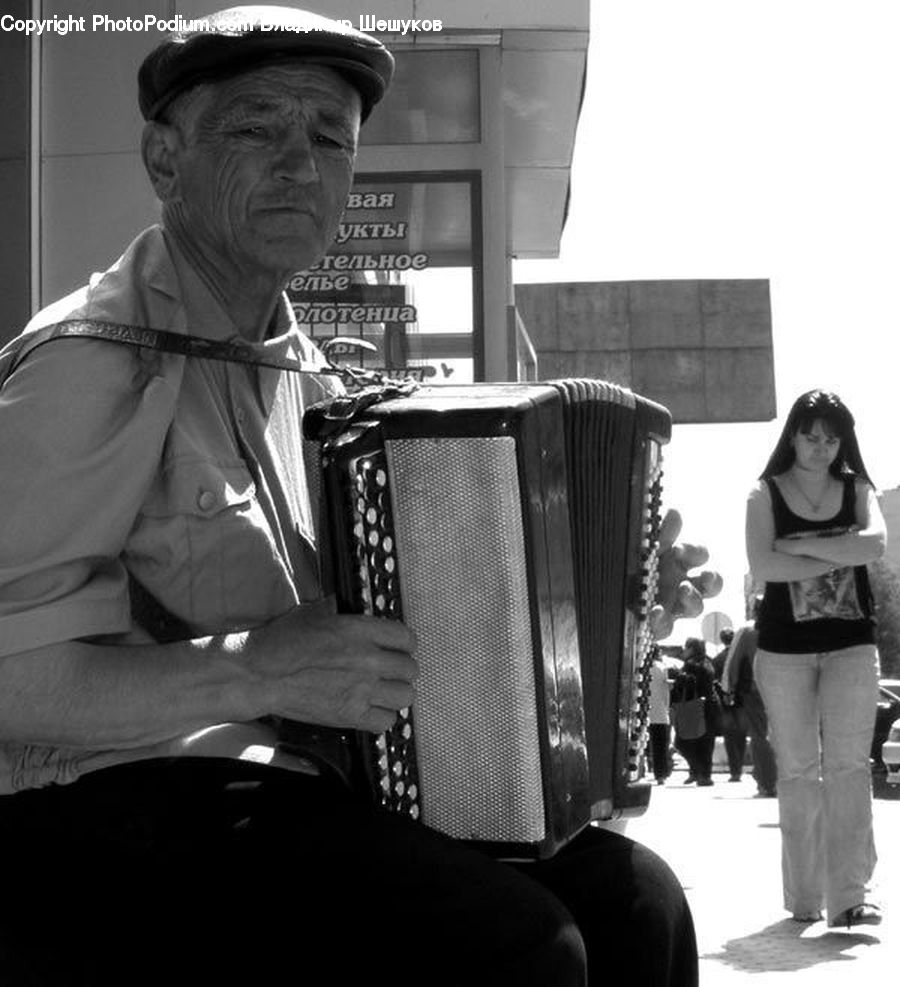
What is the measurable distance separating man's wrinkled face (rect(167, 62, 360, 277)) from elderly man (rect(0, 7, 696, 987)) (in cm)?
13

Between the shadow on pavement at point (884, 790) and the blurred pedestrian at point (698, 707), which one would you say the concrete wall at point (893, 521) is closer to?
the blurred pedestrian at point (698, 707)

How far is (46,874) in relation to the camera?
6.59 feet

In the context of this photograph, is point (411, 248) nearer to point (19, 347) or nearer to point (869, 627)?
point (869, 627)

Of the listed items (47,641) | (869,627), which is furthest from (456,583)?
(869,627)

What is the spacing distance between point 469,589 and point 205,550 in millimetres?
288

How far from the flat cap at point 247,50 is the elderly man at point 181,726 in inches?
→ 10.6

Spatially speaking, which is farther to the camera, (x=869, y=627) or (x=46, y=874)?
(x=869, y=627)

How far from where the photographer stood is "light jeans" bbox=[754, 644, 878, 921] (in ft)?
21.0

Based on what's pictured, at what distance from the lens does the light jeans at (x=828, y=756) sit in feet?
21.0

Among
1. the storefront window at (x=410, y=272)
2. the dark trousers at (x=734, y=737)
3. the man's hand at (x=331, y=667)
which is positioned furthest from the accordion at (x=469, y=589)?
the dark trousers at (x=734, y=737)

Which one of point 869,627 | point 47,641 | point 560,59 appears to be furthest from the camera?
point 560,59

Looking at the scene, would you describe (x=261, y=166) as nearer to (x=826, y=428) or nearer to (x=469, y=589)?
(x=469, y=589)

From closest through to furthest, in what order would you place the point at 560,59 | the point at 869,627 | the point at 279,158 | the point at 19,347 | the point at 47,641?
1. the point at 47,641
2. the point at 19,347
3. the point at 279,158
4. the point at 869,627
5. the point at 560,59

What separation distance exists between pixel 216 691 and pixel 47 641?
7.0 inches
